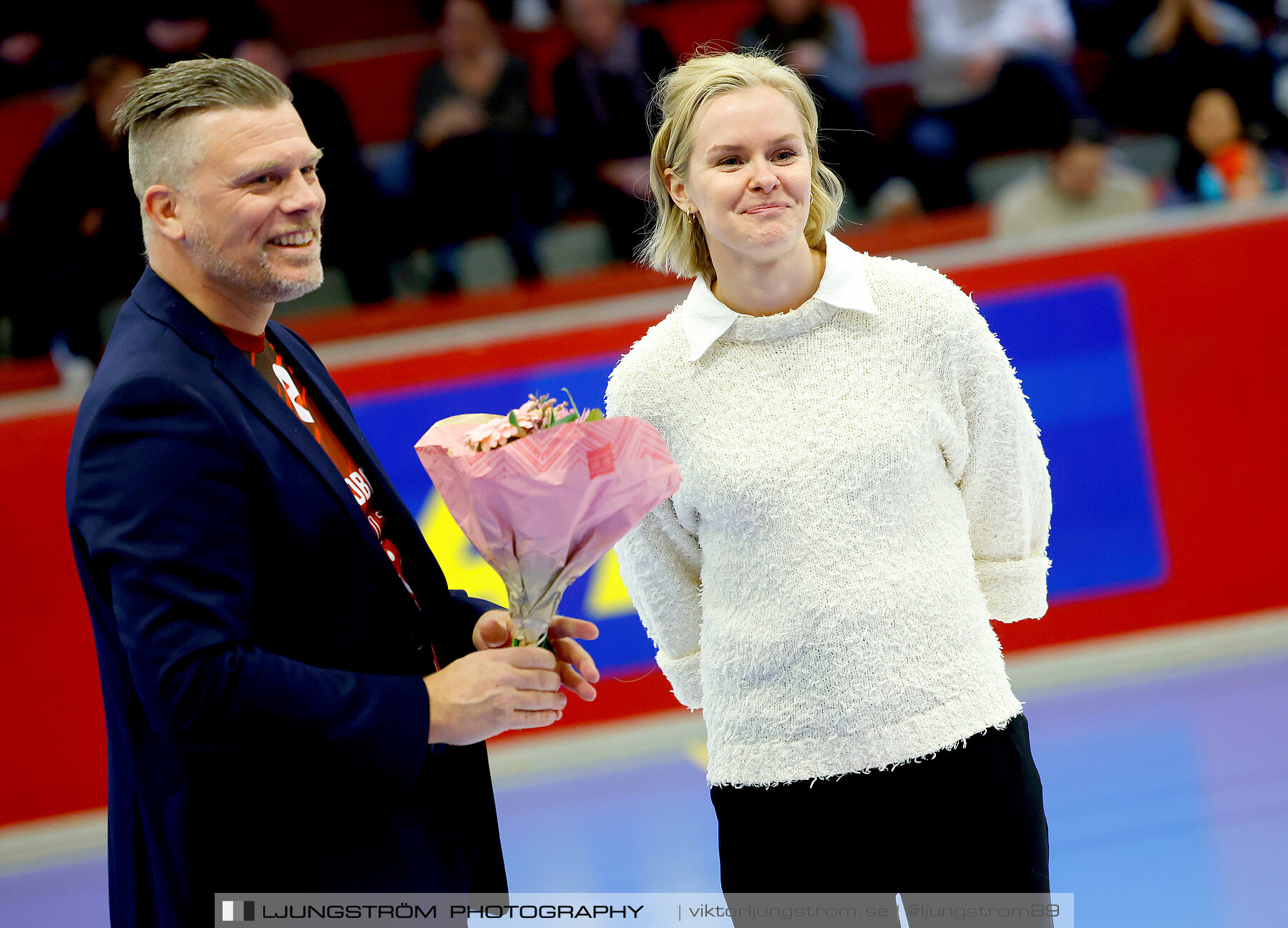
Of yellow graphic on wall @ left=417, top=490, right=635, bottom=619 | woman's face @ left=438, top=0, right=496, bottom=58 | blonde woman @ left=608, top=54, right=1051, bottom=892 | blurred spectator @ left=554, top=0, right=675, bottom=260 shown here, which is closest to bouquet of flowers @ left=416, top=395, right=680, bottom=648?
blonde woman @ left=608, top=54, right=1051, bottom=892

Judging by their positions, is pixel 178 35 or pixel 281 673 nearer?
pixel 281 673

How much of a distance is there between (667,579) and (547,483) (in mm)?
A: 553

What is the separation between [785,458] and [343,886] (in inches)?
32.8

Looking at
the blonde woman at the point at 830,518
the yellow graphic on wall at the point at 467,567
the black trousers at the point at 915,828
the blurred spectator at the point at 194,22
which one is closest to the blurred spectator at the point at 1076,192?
the yellow graphic on wall at the point at 467,567

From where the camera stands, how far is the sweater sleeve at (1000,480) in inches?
78.1

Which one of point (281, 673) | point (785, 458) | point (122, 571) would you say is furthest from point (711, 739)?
point (122, 571)

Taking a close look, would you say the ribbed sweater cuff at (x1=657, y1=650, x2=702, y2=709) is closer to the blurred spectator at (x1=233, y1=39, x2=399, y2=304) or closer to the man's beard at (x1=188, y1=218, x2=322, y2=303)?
the man's beard at (x1=188, y1=218, x2=322, y2=303)

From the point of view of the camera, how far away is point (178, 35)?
5.76 m

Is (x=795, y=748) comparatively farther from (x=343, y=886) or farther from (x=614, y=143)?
(x=614, y=143)

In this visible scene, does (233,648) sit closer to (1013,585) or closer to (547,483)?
(547,483)

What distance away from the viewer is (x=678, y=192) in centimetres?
211

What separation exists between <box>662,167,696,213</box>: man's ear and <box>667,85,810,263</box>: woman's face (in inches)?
2.7

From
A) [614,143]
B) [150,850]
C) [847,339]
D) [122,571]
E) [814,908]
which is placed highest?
[614,143]

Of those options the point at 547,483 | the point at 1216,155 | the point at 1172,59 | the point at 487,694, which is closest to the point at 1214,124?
the point at 1216,155
